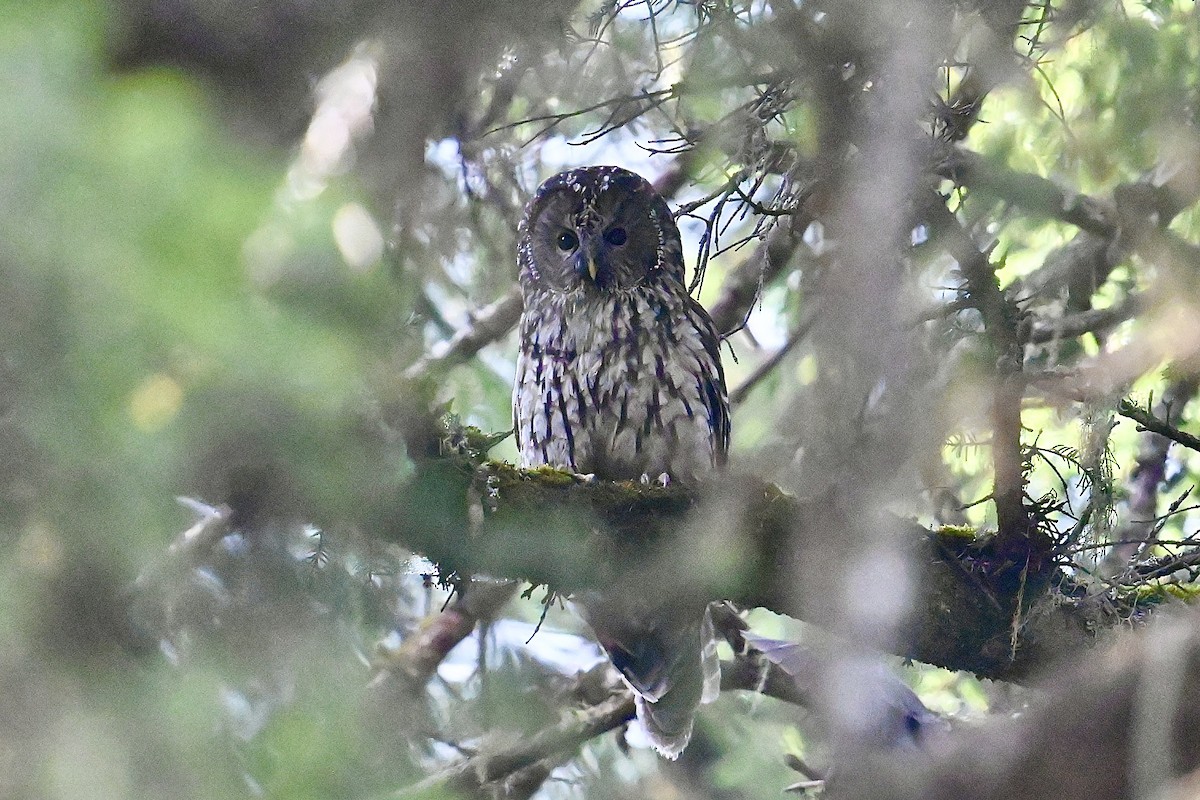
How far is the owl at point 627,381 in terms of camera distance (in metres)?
4.08

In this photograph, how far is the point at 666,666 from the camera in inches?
159

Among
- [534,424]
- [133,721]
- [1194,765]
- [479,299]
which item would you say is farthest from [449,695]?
[1194,765]

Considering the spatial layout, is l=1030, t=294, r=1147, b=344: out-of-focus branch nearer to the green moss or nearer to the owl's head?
the green moss

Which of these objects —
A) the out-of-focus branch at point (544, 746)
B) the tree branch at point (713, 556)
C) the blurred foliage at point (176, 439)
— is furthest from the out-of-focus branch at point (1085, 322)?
the blurred foliage at point (176, 439)

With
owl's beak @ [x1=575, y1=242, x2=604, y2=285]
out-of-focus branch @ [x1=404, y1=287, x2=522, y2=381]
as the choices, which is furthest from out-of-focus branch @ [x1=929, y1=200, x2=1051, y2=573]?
out-of-focus branch @ [x1=404, y1=287, x2=522, y2=381]

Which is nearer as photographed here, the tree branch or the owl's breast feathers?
the tree branch

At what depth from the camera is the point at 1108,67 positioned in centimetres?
420

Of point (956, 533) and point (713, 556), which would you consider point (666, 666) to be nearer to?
point (713, 556)

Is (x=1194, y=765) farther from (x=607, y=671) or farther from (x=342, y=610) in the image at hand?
(x=607, y=671)

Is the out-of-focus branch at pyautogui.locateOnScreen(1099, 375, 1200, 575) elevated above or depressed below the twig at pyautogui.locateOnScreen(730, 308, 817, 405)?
below

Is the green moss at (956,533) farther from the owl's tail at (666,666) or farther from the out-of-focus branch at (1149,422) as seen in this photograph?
the owl's tail at (666,666)

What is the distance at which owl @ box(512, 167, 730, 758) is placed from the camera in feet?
13.4

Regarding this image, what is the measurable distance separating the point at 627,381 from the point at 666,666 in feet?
3.24

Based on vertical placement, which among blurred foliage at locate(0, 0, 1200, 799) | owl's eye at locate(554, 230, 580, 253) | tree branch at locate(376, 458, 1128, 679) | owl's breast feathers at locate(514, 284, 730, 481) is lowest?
blurred foliage at locate(0, 0, 1200, 799)
